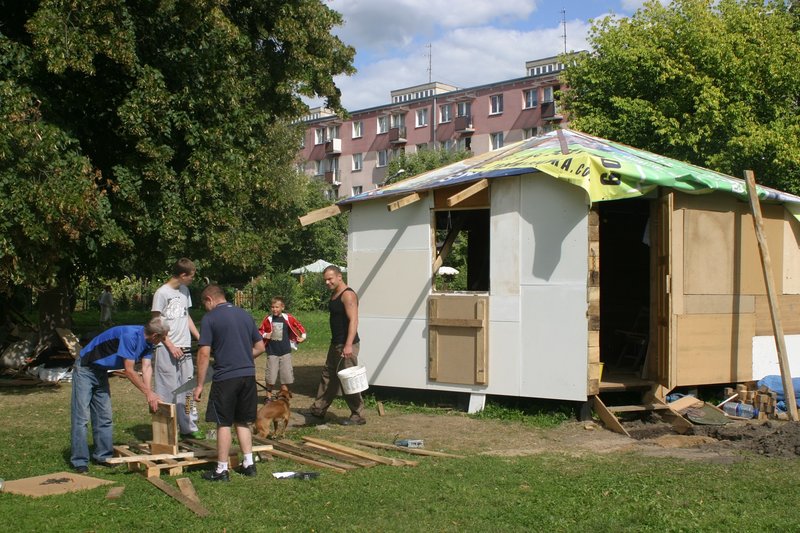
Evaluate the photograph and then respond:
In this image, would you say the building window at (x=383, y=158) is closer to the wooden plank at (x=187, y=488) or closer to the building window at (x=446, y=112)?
the building window at (x=446, y=112)

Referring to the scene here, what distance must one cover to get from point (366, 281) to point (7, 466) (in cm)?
585

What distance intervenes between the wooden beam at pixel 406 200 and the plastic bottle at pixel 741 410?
5.08m

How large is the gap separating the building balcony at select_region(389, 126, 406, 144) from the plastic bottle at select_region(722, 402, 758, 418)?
48.0 meters

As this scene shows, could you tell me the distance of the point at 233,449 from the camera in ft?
25.8

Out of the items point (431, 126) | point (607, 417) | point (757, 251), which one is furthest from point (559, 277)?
point (431, 126)

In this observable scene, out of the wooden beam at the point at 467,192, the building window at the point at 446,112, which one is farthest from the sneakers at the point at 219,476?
the building window at the point at 446,112

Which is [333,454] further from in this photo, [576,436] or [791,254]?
[791,254]

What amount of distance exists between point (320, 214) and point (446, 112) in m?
45.3

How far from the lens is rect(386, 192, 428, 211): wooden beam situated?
10.9m

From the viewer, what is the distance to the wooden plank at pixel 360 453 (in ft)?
25.1

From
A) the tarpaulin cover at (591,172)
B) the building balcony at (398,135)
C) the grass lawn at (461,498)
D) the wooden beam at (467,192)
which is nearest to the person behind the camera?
the grass lawn at (461,498)

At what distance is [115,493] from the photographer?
6.44 meters

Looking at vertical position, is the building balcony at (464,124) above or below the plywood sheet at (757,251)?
above

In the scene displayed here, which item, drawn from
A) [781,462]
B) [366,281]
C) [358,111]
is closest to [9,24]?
[366,281]
